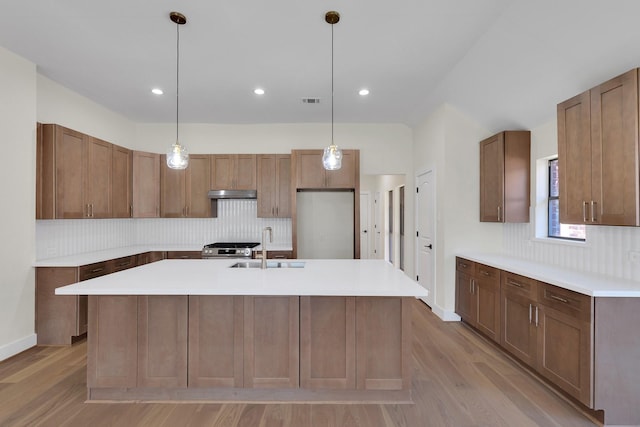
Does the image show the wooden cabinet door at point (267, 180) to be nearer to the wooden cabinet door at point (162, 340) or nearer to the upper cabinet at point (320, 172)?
the upper cabinet at point (320, 172)

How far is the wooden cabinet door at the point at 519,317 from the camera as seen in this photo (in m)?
2.57

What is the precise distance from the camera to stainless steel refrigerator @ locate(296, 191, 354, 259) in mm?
4777

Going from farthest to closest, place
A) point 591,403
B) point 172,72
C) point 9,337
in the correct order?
1. point 172,72
2. point 9,337
3. point 591,403

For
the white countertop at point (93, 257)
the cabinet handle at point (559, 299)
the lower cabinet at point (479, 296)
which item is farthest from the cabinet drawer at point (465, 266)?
the white countertop at point (93, 257)

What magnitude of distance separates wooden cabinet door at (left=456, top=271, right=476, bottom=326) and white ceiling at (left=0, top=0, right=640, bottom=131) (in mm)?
1873

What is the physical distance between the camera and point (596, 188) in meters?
2.21

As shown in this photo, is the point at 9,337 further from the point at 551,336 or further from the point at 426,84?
the point at 426,84

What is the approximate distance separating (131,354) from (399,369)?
1.93 metres

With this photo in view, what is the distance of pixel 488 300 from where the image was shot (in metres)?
3.22

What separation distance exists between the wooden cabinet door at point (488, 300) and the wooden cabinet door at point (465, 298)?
3.2 inches

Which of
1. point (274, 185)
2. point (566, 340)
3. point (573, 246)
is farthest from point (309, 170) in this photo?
point (566, 340)

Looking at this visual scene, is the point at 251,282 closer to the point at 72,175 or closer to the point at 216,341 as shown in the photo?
the point at 216,341

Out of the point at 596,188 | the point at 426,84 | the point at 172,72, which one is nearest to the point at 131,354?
the point at 172,72

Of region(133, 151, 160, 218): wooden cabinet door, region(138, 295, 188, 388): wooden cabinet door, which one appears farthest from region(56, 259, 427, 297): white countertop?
region(133, 151, 160, 218): wooden cabinet door
